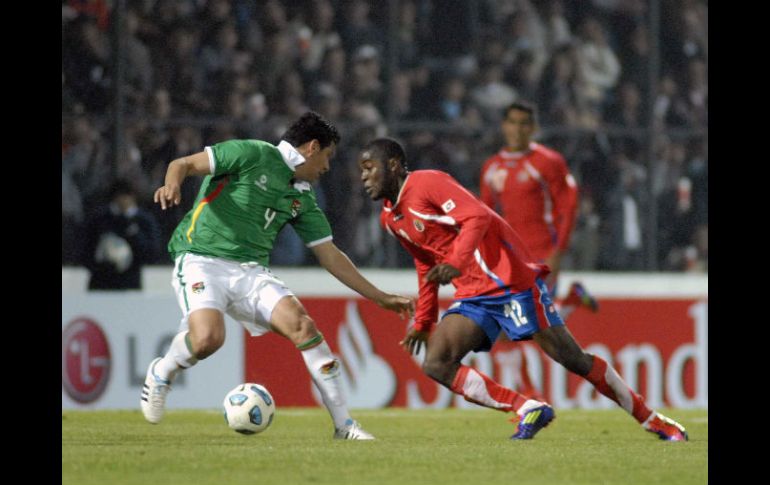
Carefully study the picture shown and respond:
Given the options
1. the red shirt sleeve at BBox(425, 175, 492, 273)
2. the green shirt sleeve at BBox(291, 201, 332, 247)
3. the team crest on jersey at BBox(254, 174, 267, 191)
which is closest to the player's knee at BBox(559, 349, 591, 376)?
the red shirt sleeve at BBox(425, 175, 492, 273)

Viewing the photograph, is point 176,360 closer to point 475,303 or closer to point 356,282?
point 356,282

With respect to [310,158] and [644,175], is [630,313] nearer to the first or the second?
[644,175]

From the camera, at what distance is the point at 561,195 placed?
1158cm

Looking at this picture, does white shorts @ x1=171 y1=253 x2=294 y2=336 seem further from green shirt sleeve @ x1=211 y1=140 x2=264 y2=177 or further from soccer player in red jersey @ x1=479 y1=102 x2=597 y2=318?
soccer player in red jersey @ x1=479 y1=102 x2=597 y2=318

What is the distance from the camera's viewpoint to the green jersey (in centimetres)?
843

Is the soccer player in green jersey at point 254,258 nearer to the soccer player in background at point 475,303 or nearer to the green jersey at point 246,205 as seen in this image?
the green jersey at point 246,205

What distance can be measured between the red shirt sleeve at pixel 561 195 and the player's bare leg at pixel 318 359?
3700 millimetres

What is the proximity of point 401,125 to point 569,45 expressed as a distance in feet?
9.21

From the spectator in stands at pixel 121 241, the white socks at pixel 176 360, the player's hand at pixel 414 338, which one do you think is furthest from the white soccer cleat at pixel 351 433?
Result: the spectator in stands at pixel 121 241

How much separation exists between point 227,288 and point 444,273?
147 centimetres

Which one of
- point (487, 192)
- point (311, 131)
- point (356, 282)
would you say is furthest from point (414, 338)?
point (487, 192)

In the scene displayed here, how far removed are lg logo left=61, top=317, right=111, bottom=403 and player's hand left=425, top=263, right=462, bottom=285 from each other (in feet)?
17.7

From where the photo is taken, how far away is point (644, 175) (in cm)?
1489
